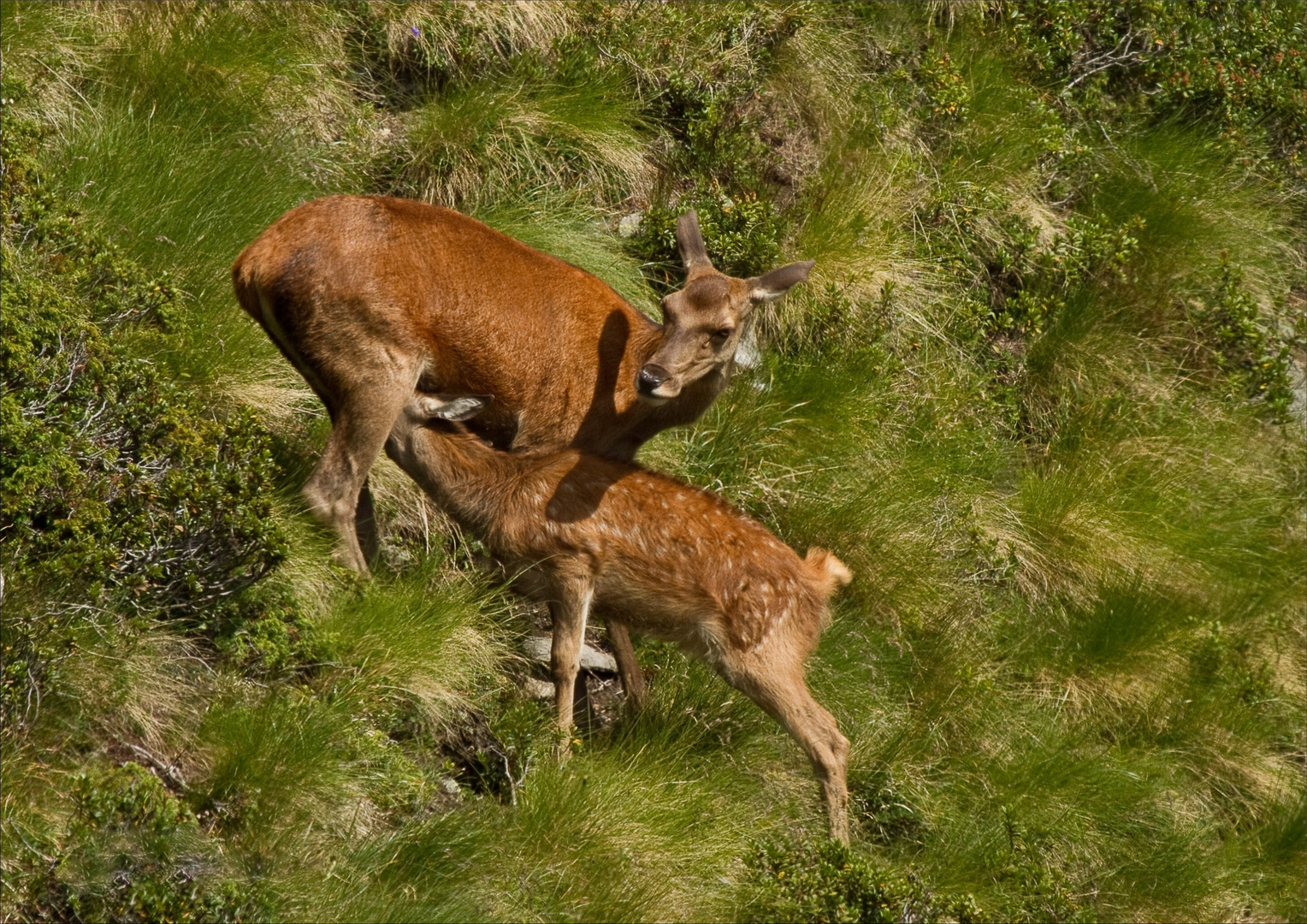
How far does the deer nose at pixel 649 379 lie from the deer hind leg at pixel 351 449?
111cm

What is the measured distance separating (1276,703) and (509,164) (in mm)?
5952

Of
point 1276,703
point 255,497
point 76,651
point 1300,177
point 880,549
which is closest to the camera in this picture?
point 76,651

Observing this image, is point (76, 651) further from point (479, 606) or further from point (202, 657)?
point (479, 606)

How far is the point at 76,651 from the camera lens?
6.39 meters

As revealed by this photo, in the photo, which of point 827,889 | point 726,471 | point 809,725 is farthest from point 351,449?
point 827,889

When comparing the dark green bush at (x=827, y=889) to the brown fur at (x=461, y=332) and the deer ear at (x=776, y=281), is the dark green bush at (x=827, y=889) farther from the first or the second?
the deer ear at (x=776, y=281)

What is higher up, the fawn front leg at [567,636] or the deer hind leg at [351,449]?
the deer hind leg at [351,449]

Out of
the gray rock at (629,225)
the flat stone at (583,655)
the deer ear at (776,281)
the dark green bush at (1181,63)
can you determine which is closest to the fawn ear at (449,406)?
the flat stone at (583,655)

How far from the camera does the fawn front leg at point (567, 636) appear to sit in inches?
298

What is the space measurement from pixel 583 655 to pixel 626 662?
1.39ft

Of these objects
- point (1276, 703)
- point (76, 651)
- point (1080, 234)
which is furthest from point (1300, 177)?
point (76, 651)

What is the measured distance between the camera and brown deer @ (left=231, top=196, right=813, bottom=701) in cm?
750

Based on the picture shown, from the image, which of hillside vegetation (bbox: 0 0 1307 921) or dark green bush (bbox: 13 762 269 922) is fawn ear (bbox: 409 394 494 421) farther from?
dark green bush (bbox: 13 762 269 922)

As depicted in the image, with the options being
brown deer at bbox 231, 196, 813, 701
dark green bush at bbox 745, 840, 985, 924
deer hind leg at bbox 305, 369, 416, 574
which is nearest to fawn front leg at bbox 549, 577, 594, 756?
brown deer at bbox 231, 196, 813, 701
